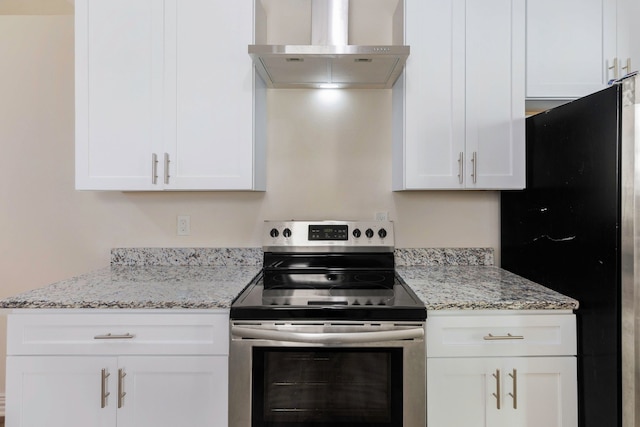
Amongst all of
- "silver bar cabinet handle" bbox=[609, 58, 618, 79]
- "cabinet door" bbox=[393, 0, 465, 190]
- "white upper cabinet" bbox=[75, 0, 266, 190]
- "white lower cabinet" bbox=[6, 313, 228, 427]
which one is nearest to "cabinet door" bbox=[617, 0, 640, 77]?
"silver bar cabinet handle" bbox=[609, 58, 618, 79]

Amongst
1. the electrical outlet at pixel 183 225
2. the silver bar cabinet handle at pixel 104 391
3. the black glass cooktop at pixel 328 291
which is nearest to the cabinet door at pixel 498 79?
the black glass cooktop at pixel 328 291

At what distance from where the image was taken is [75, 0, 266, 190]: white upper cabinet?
69.0 inches

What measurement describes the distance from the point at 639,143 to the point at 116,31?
210cm

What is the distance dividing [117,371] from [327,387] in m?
0.77

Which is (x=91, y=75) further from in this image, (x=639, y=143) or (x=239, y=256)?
(x=639, y=143)

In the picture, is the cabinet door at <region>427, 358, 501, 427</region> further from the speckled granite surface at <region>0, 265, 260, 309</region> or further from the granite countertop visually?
the speckled granite surface at <region>0, 265, 260, 309</region>

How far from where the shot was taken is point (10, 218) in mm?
2137

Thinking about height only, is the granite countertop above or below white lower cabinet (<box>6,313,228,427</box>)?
above

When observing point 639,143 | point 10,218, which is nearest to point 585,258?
point 639,143

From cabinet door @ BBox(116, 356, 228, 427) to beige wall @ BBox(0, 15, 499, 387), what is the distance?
84cm

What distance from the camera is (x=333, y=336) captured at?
1.36m

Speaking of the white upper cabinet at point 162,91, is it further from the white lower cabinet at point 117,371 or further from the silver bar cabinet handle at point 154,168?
the white lower cabinet at point 117,371

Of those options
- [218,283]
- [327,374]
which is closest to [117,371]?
[218,283]

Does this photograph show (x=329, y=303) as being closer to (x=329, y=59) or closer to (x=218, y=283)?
(x=218, y=283)
